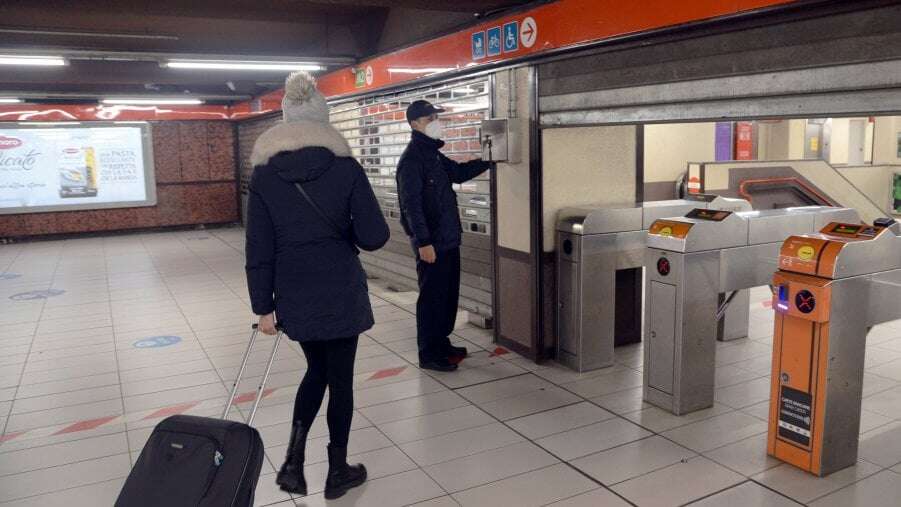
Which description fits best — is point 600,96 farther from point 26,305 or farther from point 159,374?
point 26,305

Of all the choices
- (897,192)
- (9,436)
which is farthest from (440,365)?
(897,192)

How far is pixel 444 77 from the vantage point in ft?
17.8

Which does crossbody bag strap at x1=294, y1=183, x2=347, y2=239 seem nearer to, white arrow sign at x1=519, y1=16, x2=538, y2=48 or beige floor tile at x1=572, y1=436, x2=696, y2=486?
beige floor tile at x1=572, y1=436, x2=696, y2=486

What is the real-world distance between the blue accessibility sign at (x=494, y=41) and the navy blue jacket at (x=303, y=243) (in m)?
2.33

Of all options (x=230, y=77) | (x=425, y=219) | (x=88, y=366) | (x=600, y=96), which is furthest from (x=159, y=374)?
(x=230, y=77)

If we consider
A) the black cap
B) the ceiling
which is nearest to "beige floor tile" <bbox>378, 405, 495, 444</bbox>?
the black cap

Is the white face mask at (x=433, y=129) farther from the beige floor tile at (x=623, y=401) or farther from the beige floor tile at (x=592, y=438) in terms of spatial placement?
the beige floor tile at (x=592, y=438)

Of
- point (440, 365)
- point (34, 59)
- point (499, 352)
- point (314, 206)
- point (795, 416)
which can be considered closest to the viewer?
point (314, 206)

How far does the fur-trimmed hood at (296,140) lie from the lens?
2650 mm

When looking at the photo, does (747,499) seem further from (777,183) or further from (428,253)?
(777,183)

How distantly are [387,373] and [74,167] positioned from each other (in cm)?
1037

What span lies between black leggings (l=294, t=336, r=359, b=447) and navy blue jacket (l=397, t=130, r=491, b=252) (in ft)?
4.91

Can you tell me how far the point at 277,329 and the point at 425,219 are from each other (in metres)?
1.74

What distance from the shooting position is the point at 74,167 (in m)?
12.5
